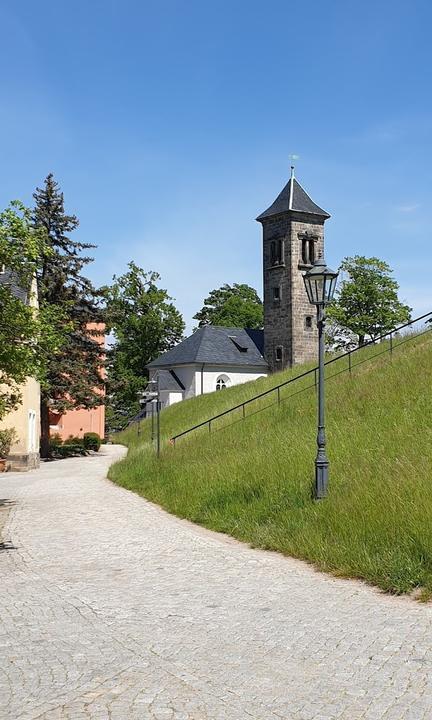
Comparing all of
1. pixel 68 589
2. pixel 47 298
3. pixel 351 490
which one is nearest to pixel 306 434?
pixel 351 490

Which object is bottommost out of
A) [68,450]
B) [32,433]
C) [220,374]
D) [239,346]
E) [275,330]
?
[68,450]

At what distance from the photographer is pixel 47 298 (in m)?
38.9

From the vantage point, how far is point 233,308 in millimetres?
84688

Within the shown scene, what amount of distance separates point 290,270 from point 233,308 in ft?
82.1

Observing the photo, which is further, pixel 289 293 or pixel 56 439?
pixel 289 293

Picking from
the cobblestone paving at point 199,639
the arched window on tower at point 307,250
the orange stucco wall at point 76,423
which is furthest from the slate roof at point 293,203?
the cobblestone paving at point 199,639

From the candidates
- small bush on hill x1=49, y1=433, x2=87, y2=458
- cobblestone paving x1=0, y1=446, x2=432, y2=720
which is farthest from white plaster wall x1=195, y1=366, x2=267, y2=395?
cobblestone paving x1=0, y1=446, x2=432, y2=720

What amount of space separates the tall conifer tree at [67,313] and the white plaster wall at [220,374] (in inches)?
817

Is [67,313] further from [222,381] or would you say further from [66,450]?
[222,381]

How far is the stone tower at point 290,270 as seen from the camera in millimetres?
59344

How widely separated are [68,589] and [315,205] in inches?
2287

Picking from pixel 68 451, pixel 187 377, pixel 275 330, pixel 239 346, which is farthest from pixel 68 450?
pixel 239 346

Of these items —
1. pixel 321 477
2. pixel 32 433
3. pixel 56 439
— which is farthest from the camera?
pixel 56 439

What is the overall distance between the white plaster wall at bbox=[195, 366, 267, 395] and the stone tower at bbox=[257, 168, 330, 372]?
7.50 ft
